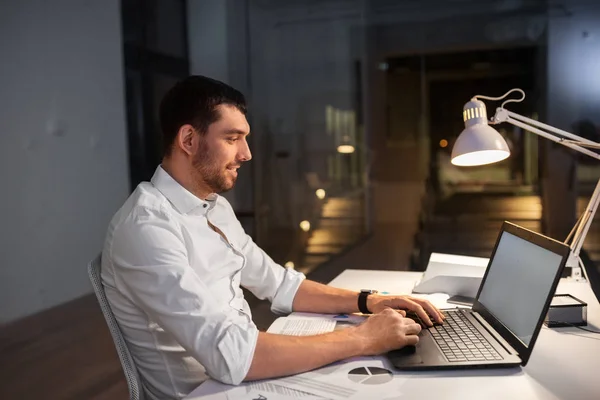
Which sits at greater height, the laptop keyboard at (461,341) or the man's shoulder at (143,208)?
the man's shoulder at (143,208)

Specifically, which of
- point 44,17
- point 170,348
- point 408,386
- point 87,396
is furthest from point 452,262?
point 44,17

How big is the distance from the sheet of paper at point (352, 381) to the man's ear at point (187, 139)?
62 cm

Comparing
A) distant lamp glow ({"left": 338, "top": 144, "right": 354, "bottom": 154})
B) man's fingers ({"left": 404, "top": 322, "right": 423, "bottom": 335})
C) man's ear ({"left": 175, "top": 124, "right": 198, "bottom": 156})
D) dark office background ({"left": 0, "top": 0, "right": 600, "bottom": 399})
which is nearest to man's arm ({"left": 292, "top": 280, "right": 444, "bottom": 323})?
man's fingers ({"left": 404, "top": 322, "right": 423, "bottom": 335})

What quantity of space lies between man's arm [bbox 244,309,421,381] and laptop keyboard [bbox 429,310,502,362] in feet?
0.23

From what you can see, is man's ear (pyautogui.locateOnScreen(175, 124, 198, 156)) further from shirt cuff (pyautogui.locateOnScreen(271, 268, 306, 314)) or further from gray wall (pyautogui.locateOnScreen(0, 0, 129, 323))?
gray wall (pyautogui.locateOnScreen(0, 0, 129, 323))

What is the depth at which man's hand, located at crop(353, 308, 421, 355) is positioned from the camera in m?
1.16

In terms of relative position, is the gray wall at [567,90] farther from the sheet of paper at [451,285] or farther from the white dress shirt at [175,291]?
the white dress shirt at [175,291]

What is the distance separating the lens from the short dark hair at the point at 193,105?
1.37 m

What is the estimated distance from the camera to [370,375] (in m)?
1.08

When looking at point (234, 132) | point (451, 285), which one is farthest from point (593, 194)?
point (234, 132)

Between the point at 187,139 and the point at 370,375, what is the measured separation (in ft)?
2.36

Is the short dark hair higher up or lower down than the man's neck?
higher up

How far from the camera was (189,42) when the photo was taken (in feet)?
12.4

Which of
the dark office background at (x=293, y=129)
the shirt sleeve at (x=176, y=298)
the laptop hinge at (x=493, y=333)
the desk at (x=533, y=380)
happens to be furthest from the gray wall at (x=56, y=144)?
the laptop hinge at (x=493, y=333)
